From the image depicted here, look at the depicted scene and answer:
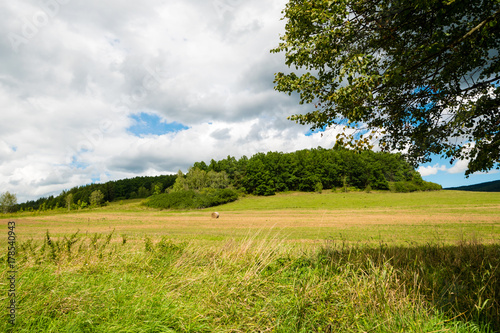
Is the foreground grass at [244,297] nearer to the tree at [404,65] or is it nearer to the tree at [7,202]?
the tree at [404,65]

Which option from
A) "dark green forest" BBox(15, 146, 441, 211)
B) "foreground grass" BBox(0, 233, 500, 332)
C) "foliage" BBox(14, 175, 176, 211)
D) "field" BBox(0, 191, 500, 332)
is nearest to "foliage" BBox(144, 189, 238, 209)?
"dark green forest" BBox(15, 146, 441, 211)

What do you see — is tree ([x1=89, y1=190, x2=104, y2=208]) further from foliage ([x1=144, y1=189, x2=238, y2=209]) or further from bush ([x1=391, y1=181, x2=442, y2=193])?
bush ([x1=391, y1=181, x2=442, y2=193])

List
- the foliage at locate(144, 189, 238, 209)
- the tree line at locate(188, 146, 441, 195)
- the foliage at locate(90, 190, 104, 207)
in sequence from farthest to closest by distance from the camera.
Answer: the foliage at locate(90, 190, 104, 207) → the tree line at locate(188, 146, 441, 195) → the foliage at locate(144, 189, 238, 209)

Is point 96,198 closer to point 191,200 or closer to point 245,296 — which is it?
point 191,200

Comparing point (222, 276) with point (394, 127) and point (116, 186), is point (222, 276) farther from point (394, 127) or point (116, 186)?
point (116, 186)

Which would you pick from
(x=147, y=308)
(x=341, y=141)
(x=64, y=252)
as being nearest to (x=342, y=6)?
(x=341, y=141)

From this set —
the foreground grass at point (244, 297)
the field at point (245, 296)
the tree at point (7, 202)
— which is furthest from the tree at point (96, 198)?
the foreground grass at point (244, 297)

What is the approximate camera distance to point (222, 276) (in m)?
5.41

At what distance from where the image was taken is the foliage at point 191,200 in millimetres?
65938

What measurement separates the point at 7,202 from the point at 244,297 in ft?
296

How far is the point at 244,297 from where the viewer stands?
15.9ft

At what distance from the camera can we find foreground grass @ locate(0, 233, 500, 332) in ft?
12.6

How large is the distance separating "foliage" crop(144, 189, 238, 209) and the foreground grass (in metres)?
60.8

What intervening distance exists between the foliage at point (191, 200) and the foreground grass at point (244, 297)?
6076 centimetres
